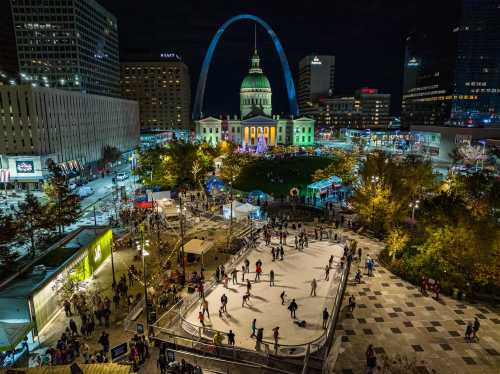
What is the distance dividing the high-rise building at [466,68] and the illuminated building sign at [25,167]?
123 metres

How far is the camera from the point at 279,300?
75.3ft

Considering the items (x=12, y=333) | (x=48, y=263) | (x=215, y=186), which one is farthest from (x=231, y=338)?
(x=215, y=186)

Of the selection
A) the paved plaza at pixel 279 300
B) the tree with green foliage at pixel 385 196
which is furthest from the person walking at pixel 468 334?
the tree with green foliage at pixel 385 196

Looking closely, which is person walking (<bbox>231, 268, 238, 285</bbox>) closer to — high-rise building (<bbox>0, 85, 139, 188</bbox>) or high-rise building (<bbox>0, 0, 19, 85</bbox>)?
high-rise building (<bbox>0, 85, 139, 188</bbox>)

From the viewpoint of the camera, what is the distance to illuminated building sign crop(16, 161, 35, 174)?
59.0 m

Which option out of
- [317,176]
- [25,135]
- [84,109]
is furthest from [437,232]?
[84,109]

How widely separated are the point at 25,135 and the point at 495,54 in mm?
153373

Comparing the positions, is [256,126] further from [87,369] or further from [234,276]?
[87,369]

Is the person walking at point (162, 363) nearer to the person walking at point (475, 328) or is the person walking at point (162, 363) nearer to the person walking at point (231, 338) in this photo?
the person walking at point (231, 338)

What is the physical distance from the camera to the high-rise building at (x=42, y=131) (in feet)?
193

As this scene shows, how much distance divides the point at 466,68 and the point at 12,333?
525 feet

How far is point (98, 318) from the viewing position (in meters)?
20.8

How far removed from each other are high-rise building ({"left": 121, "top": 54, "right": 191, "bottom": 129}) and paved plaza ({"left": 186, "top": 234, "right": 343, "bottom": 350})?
6597 inches

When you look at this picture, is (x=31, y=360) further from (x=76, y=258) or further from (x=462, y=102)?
(x=462, y=102)
